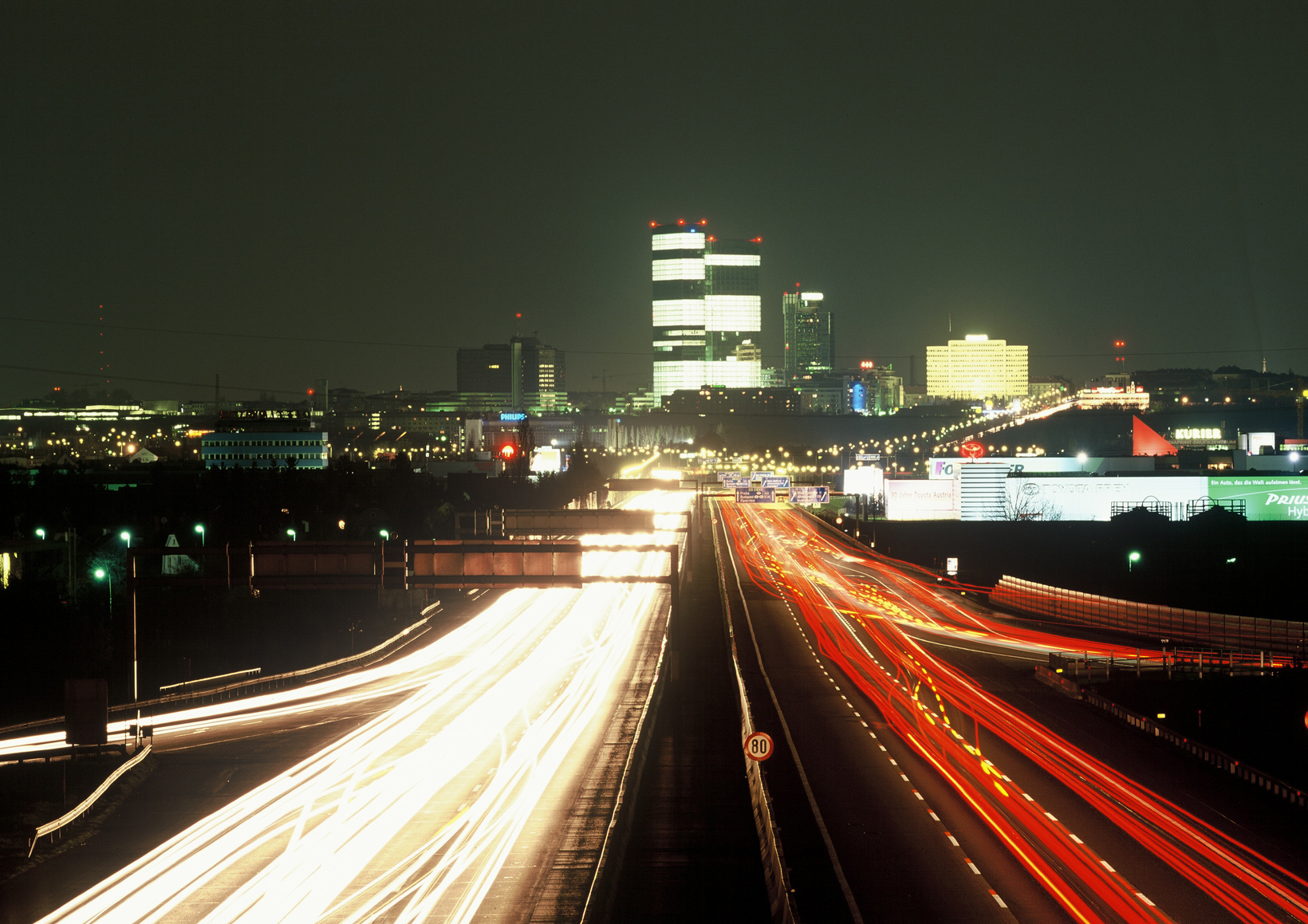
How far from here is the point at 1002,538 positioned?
8338cm

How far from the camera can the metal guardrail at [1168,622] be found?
38438mm

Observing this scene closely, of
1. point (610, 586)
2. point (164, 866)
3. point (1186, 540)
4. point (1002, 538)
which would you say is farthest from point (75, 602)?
point (1186, 540)

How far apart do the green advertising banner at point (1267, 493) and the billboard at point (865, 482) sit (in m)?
25.8

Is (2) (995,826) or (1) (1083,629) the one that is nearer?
(2) (995,826)

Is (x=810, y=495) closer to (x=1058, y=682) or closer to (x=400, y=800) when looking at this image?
(x=1058, y=682)

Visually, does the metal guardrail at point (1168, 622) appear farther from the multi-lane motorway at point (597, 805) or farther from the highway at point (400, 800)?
the highway at point (400, 800)

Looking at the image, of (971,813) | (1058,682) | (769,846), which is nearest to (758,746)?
(769,846)

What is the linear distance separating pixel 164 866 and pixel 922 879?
→ 11215 millimetres

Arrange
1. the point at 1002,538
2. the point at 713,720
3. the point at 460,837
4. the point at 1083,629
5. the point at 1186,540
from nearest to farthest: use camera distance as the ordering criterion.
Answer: the point at 460,837, the point at 713,720, the point at 1083,629, the point at 1186,540, the point at 1002,538

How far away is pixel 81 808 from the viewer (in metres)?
19.2

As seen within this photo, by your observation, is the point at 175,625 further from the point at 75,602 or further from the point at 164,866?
the point at 164,866

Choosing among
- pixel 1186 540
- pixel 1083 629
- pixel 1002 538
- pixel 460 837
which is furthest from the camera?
pixel 1002 538

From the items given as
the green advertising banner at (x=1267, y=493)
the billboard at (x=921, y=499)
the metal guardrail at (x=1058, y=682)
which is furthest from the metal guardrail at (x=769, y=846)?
the billboard at (x=921, y=499)

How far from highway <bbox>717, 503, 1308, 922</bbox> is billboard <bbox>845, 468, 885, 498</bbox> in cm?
6094
